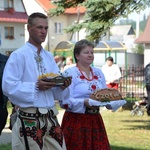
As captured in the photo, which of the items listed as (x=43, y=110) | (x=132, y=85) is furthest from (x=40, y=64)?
(x=132, y=85)

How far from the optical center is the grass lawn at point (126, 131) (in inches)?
365

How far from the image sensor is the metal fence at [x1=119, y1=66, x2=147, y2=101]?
1823cm

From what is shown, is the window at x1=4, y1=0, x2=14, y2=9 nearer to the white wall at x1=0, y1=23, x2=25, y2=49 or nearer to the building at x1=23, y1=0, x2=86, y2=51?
the white wall at x1=0, y1=23, x2=25, y2=49

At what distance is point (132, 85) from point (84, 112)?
525 inches

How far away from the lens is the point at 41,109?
15.8 feet

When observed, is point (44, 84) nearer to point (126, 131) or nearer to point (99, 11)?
point (126, 131)

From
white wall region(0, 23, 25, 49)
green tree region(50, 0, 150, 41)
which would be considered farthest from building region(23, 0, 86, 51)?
green tree region(50, 0, 150, 41)

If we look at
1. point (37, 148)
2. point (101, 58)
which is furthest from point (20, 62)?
point (101, 58)

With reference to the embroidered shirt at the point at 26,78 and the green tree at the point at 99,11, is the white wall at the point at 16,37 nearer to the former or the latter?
the green tree at the point at 99,11

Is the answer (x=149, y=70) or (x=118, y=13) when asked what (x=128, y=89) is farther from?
(x=149, y=70)

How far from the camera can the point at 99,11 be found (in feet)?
37.9

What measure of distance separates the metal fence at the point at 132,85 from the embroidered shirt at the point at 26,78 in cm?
1315

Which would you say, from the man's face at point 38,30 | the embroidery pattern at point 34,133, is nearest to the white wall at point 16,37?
the man's face at point 38,30

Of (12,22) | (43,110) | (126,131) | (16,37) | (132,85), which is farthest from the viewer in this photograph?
(16,37)
